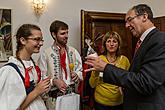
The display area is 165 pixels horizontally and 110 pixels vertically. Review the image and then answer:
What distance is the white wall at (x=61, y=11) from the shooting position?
3.45 meters

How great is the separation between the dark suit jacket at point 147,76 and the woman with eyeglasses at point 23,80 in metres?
0.58

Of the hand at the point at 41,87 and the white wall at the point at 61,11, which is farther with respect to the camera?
the white wall at the point at 61,11

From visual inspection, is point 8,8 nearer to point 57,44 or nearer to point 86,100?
point 57,44

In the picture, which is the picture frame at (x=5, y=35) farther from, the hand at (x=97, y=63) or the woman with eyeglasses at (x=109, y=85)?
the hand at (x=97, y=63)

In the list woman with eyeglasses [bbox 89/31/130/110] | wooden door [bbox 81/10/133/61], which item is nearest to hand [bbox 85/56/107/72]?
woman with eyeglasses [bbox 89/31/130/110]

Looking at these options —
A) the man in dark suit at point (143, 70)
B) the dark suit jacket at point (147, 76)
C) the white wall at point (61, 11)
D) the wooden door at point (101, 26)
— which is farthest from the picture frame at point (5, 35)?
the dark suit jacket at point (147, 76)

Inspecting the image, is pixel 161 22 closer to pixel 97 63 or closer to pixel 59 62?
pixel 59 62

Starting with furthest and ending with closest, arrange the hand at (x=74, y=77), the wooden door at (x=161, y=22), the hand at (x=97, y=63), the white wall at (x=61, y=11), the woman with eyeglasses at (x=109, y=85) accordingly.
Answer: the wooden door at (x=161, y=22)
the white wall at (x=61, y=11)
the hand at (x=74, y=77)
the woman with eyeglasses at (x=109, y=85)
the hand at (x=97, y=63)

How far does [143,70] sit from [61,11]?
97.4 inches

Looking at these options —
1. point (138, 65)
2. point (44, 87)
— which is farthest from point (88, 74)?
point (138, 65)

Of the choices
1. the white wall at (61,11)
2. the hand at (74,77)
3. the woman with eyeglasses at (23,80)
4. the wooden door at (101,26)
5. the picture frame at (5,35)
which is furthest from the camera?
the wooden door at (101,26)

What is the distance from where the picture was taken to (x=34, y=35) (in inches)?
76.8

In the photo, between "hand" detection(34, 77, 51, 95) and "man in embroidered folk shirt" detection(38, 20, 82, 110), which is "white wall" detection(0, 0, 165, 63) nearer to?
"man in embroidered folk shirt" detection(38, 20, 82, 110)

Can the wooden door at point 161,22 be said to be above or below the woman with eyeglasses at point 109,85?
above
